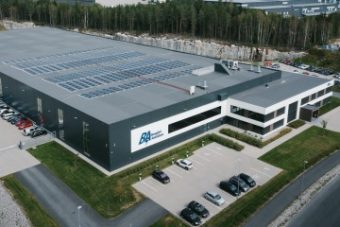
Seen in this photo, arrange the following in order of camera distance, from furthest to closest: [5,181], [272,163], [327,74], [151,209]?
[327,74] → [272,163] → [5,181] → [151,209]

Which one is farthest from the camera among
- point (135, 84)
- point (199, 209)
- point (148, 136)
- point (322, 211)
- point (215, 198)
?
point (135, 84)

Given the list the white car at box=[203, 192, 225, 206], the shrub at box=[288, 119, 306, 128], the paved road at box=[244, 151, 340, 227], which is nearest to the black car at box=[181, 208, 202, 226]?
the white car at box=[203, 192, 225, 206]

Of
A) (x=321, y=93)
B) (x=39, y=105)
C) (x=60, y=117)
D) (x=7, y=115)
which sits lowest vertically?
(x=7, y=115)

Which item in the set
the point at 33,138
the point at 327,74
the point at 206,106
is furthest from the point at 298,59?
the point at 33,138

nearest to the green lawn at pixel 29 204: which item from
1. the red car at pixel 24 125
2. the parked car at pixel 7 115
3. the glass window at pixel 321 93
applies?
the red car at pixel 24 125

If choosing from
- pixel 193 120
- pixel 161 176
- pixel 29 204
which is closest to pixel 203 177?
pixel 161 176

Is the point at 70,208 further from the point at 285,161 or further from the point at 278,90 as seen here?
the point at 278,90

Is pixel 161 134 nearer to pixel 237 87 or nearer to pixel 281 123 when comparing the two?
pixel 237 87

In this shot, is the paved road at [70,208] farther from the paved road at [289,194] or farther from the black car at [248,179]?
the black car at [248,179]

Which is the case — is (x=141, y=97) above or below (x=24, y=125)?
above
